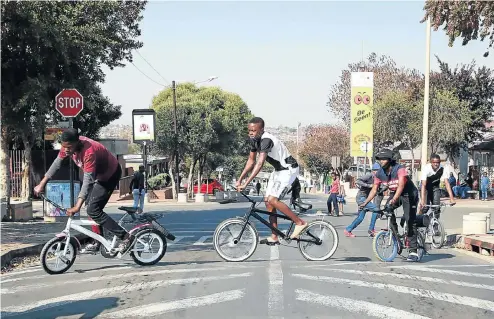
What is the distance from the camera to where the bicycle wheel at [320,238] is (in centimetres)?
1009

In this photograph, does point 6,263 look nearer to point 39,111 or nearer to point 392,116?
point 39,111

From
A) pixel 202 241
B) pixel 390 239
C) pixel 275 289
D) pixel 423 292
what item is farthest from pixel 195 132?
pixel 423 292

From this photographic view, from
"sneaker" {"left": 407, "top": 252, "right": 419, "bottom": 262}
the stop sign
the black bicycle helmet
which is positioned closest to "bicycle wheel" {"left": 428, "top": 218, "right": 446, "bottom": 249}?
"sneaker" {"left": 407, "top": 252, "right": 419, "bottom": 262}

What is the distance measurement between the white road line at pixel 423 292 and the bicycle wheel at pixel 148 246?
2254mm

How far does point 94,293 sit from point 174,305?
48.8 inches

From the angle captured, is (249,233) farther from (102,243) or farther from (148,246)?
(102,243)

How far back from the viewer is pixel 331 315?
6.64 metres

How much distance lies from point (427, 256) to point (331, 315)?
5.91 m

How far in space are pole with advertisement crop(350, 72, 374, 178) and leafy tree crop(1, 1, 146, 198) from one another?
21993 millimetres

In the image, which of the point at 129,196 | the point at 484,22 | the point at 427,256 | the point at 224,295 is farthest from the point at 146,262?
the point at 129,196

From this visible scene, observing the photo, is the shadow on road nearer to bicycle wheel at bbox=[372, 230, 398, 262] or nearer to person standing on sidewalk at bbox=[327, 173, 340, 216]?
bicycle wheel at bbox=[372, 230, 398, 262]

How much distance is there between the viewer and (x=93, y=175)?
9000 millimetres

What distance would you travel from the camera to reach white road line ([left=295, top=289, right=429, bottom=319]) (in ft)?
21.8

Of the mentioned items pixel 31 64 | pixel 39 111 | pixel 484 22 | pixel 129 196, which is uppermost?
pixel 484 22
